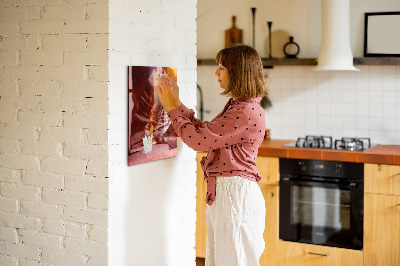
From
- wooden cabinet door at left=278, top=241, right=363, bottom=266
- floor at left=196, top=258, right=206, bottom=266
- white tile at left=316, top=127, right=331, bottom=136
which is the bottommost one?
floor at left=196, top=258, right=206, bottom=266

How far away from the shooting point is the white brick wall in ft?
8.34

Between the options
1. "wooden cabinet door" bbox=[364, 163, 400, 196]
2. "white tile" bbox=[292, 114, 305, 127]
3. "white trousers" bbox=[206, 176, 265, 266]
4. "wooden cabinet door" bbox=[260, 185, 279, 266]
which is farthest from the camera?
"white tile" bbox=[292, 114, 305, 127]

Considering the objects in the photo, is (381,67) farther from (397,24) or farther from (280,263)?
(280,263)

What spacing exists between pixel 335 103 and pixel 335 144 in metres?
0.54

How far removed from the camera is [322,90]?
15.1ft

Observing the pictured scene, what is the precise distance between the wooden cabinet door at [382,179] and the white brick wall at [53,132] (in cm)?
203

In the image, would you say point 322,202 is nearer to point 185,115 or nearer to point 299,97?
point 299,97

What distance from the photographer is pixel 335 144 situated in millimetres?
4137

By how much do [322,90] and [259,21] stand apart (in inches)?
31.4

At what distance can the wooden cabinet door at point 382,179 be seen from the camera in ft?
12.3

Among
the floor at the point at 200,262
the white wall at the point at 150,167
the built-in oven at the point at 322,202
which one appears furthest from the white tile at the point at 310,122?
the white wall at the point at 150,167

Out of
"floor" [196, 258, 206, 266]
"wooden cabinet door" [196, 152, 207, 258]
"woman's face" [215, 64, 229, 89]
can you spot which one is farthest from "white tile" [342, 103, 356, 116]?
"woman's face" [215, 64, 229, 89]

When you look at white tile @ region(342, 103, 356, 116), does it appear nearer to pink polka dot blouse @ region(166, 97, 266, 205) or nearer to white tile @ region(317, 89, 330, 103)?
white tile @ region(317, 89, 330, 103)

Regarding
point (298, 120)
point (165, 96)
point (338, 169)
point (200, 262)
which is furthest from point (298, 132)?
point (165, 96)
